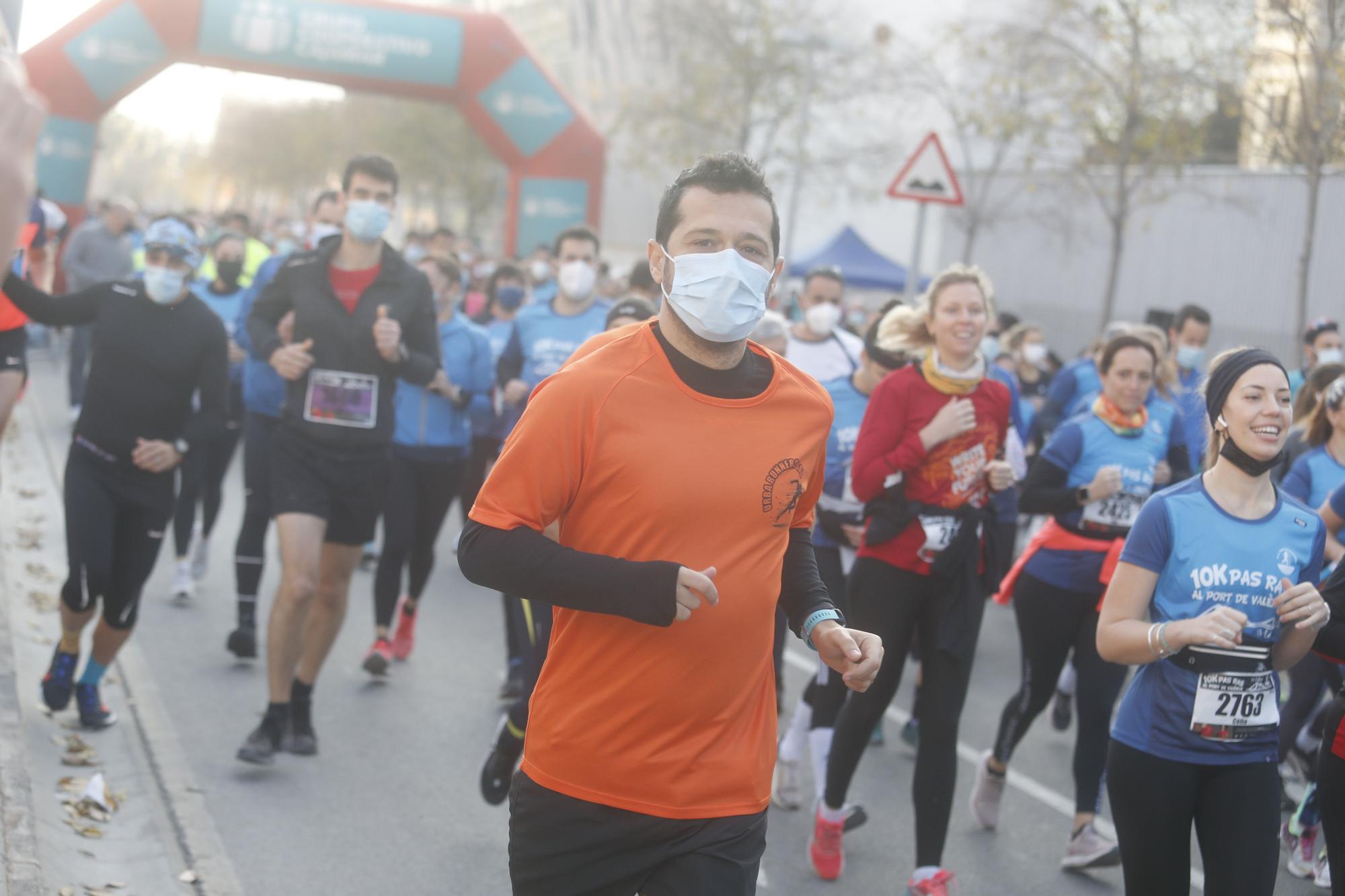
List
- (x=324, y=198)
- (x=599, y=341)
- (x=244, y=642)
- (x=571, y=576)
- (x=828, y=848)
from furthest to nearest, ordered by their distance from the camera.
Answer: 1. (x=324, y=198)
2. (x=244, y=642)
3. (x=828, y=848)
4. (x=599, y=341)
5. (x=571, y=576)

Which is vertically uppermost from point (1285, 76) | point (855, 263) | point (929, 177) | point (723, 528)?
point (1285, 76)

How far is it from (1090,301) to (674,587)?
2997cm

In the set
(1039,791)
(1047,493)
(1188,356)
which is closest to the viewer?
(1047,493)

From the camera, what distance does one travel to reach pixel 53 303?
20.0 feet

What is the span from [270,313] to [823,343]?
2.97 m

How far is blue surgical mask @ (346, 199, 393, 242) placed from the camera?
612cm

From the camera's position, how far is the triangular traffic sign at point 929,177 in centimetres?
1176

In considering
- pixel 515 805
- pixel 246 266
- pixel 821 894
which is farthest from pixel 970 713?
pixel 246 266

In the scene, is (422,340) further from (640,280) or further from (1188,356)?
(1188,356)

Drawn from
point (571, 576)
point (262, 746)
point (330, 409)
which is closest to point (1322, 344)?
point (330, 409)

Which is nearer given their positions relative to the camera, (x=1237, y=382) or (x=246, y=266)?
(x=1237, y=382)

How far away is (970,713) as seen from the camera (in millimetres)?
7938

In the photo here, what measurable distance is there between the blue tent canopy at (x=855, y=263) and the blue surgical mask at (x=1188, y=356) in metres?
15.8

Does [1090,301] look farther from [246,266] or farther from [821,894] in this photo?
[821,894]
